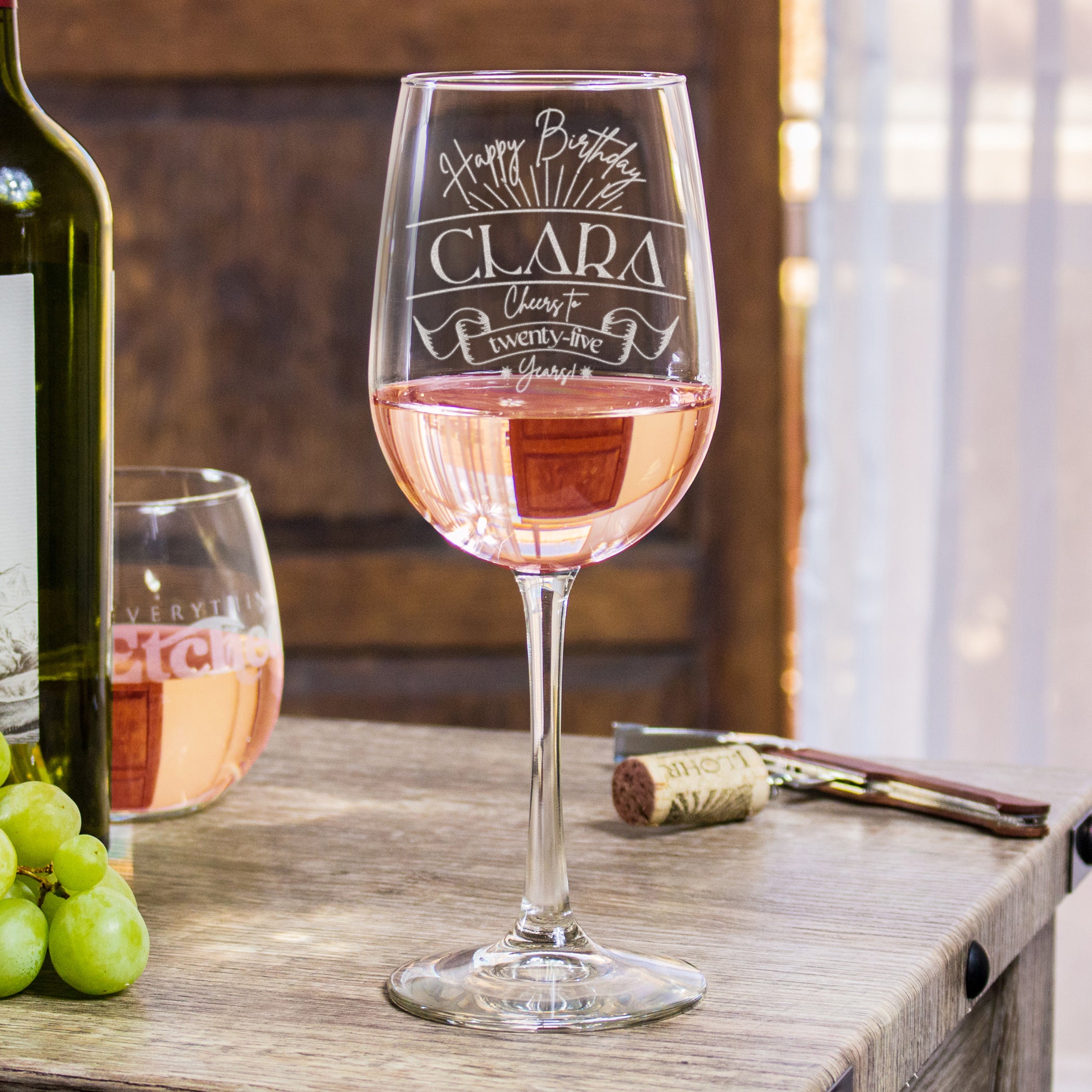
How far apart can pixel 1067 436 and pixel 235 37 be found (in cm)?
118

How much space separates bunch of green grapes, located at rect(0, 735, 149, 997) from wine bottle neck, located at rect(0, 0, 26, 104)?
0.30 metres

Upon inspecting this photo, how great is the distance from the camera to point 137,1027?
560 mm

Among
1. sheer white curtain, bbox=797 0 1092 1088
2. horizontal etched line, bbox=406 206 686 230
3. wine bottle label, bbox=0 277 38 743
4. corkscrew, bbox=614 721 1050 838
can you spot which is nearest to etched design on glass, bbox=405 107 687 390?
horizontal etched line, bbox=406 206 686 230

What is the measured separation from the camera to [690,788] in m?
0.80

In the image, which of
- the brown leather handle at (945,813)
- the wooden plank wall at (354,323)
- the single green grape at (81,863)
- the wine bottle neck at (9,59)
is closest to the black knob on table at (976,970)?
the brown leather handle at (945,813)

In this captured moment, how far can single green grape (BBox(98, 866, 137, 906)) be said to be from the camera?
0.60m

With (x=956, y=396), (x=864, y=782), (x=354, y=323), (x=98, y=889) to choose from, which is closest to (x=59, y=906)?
(x=98, y=889)

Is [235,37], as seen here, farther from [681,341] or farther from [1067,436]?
[681,341]

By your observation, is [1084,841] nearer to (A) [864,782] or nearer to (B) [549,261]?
(A) [864,782]

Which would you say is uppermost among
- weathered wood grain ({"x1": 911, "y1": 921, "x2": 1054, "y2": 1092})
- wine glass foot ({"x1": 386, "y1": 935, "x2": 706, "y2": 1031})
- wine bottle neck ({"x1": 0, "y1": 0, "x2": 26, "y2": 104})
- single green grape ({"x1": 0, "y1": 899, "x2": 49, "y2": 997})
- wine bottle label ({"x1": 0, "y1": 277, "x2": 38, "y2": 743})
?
wine bottle neck ({"x1": 0, "y1": 0, "x2": 26, "y2": 104})

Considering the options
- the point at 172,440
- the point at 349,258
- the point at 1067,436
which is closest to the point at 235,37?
the point at 349,258

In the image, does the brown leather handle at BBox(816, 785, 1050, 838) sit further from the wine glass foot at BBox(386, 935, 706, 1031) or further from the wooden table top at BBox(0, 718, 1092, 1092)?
the wine glass foot at BBox(386, 935, 706, 1031)

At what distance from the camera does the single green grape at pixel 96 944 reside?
0.58 metres

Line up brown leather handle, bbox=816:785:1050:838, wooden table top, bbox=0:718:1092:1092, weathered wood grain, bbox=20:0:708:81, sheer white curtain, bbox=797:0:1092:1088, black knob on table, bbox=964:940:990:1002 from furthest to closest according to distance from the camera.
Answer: sheer white curtain, bbox=797:0:1092:1088 < weathered wood grain, bbox=20:0:708:81 < brown leather handle, bbox=816:785:1050:838 < black knob on table, bbox=964:940:990:1002 < wooden table top, bbox=0:718:1092:1092
